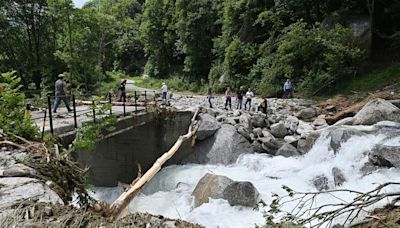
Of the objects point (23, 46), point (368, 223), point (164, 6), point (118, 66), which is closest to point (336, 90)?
point (368, 223)

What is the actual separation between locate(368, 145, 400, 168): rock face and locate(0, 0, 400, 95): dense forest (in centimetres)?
1172

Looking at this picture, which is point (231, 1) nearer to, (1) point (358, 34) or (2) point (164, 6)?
(1) point (358, 34)

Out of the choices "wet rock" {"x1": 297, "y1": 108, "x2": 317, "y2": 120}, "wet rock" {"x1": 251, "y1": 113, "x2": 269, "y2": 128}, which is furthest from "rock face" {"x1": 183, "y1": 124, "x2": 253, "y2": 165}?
"wet rock" {"x1": 297, "y1": 108, "x2": 317, "y2": 120}

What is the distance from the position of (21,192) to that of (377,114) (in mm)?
12208

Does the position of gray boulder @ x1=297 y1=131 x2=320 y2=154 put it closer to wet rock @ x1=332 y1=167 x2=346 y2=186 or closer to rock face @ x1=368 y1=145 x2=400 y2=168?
wet rock @ x1=332 y1=167 x2=346 y2=186

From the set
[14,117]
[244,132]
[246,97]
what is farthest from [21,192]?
[246,97]

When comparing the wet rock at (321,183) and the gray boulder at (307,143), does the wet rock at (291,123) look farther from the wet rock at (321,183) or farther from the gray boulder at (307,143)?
the wet rock at (321,183)

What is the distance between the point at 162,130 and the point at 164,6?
35329 millimetres

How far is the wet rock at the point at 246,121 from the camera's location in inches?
585

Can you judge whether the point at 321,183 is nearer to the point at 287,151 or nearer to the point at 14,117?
the point at 287,151

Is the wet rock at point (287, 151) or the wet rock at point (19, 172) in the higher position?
the wet rock at point (19, 172)

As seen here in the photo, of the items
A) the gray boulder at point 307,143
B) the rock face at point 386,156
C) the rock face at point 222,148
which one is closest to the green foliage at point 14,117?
the rock face at point 386,156

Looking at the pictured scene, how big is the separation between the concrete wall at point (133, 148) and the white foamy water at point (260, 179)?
0.81m

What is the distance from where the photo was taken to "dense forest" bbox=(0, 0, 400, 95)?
68.5 ft
